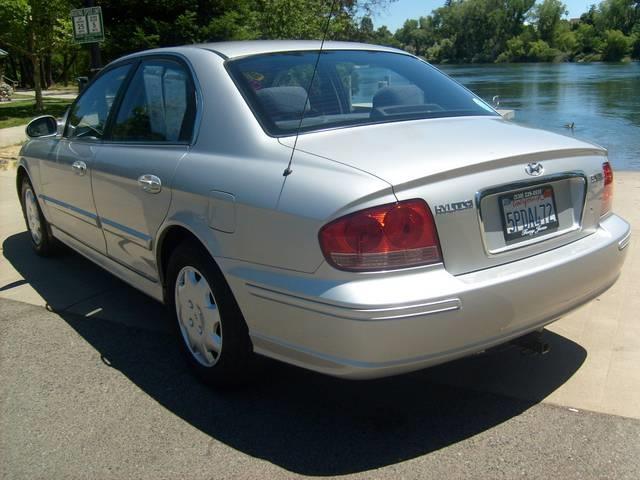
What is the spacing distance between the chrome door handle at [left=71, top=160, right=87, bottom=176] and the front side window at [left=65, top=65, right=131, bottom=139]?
0.65ft

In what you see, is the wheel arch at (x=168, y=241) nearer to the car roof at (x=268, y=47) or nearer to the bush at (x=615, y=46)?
the car roof at (x=268, y=47)

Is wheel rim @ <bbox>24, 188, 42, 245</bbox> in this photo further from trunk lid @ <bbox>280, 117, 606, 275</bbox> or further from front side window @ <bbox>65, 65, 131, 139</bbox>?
trunk lid @ <bbox>280, 117, 606, 275</bbox>

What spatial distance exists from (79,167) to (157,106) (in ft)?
2.96

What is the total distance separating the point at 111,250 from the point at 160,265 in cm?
75

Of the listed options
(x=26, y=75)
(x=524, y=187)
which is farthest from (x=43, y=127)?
(x=26, y=75)

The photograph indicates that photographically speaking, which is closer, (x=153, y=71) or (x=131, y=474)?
(x=131, y=474)

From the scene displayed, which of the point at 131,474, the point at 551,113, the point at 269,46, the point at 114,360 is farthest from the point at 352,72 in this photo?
the point at 551,113

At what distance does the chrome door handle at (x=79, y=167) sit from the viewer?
4.27m

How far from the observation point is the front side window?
4324 millimetres

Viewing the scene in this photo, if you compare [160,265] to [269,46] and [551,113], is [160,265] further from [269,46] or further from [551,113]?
[551,113]

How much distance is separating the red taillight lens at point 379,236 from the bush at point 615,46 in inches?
3062

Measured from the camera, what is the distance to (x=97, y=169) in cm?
407

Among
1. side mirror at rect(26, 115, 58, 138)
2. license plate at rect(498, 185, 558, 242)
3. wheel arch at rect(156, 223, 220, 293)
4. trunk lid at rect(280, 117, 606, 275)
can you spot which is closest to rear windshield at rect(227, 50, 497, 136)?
trunk lid at rect(280, 117, 606, 275)

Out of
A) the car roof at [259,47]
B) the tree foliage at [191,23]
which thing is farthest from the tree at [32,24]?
the car roof at [259,47]
